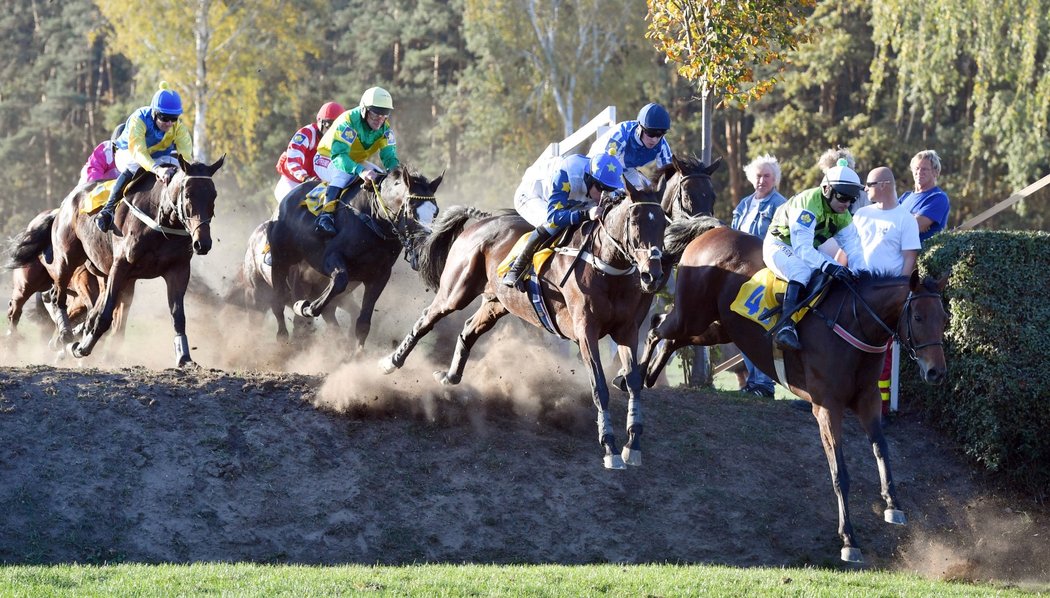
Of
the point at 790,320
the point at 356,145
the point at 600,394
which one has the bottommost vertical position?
the point at 600,394

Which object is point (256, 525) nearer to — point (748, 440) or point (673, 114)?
point (748, 440)

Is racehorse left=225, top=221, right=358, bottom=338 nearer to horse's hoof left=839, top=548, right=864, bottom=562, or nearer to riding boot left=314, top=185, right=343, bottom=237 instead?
riding boot left=314, top=185, right=343, bottom=237

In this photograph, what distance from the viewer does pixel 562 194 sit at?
8.80 metres

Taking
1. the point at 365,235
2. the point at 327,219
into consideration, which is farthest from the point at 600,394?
the point at 327,219

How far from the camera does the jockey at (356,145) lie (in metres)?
11.3

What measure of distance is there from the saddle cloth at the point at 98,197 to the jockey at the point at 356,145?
6.23 feet

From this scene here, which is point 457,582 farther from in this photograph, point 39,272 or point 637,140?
point 39,272

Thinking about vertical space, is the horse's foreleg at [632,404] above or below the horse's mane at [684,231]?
below

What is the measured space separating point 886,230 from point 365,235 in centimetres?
498

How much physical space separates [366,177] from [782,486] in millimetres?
4565

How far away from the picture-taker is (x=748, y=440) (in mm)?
10125

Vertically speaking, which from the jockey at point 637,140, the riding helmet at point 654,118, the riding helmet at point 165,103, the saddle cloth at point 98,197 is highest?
the riding helmet at point 165,103

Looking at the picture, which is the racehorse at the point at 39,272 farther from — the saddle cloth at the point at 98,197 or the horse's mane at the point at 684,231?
the horse's mane at the point at 684,231

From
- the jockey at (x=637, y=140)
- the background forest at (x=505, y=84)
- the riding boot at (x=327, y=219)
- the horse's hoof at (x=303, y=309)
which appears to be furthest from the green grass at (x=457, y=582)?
the background forest at (x=505, y=84)
